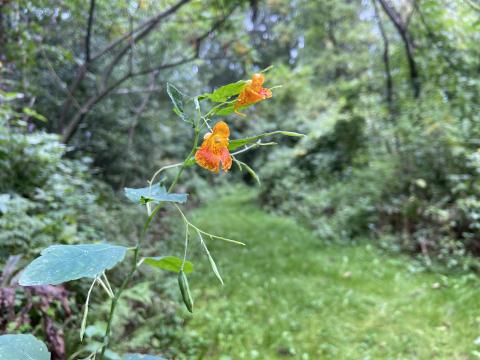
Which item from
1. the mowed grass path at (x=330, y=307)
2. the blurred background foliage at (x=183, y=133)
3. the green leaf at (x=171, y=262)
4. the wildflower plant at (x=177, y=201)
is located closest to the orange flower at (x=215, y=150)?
the wildflower plant at (x=177, y=201)

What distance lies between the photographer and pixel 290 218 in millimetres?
5844

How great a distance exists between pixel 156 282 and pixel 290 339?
1078mm

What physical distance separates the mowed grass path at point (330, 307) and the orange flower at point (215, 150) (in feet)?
5.78

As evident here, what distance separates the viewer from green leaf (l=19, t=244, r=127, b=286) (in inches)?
23.7

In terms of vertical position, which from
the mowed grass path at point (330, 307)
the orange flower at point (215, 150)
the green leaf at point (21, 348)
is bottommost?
the mowed grass path at point (330, 307)

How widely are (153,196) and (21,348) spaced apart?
40 cm

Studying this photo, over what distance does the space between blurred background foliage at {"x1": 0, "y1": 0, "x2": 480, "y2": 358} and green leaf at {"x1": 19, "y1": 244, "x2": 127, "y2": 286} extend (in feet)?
3.83

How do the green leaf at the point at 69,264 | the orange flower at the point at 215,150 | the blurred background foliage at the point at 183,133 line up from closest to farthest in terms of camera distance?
the green leaf at the point at 69,264 < the orange flower at the point at 215,150 < the blurred background foliage at the point at 183,133

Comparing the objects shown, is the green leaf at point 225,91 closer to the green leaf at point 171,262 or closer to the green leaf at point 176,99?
the green leaf at point 176,99

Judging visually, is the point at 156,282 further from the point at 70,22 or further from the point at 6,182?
the point at 70,22

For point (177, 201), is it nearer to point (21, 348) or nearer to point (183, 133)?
point (21, 348)

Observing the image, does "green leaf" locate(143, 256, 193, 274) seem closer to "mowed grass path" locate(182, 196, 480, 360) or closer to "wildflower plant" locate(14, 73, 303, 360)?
"wildflower plant" locate(14, 73, 303, 360)

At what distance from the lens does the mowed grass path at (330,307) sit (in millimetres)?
2195

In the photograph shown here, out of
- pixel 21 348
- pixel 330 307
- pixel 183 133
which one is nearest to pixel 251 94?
pixel 21 348
